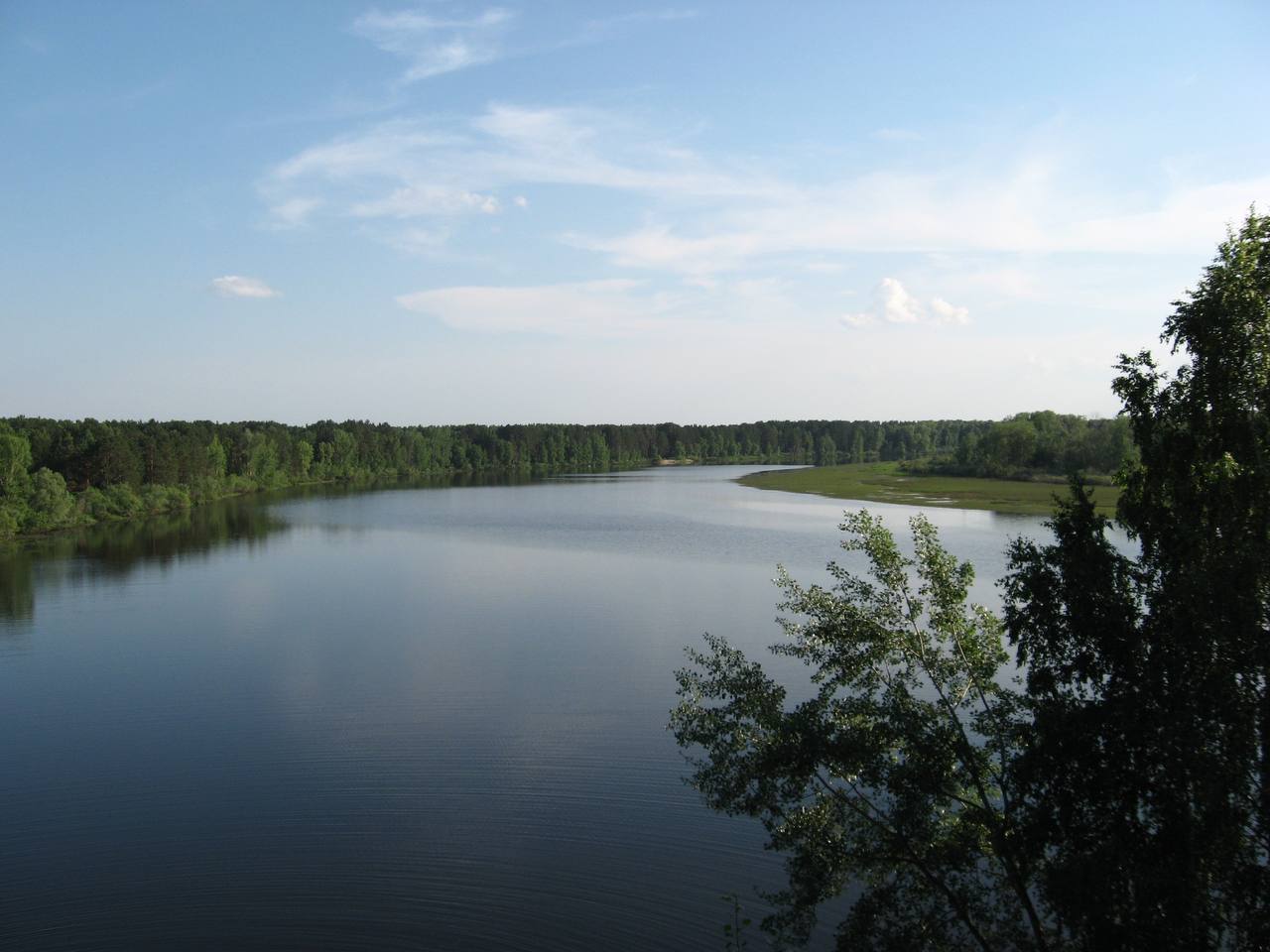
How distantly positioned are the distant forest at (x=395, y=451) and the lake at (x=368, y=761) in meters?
12.1

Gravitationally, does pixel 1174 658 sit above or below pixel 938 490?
above

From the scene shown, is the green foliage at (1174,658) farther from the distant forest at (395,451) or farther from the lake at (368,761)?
the distant forest at (395,451)

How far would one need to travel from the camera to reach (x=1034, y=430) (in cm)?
9206

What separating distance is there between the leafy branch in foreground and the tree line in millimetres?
31

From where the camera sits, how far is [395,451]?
139250 millimetres

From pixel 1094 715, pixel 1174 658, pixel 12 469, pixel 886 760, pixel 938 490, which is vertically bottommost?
pixel 886 760

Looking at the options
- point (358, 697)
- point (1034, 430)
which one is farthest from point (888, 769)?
point (1034, 430)

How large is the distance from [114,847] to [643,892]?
29.1 ft

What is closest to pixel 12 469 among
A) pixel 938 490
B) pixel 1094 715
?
pixel 1094 715

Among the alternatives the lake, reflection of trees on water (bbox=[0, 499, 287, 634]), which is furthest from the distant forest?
the lake

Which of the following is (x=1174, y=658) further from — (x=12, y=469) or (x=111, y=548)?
(x=12, y=469)

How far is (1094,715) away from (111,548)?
5377 cm

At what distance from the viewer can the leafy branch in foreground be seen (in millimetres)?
9109

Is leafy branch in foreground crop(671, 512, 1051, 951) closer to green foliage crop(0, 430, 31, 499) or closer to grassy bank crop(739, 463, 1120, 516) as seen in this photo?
grassy bank crop(739, 463, 1120, 516)
